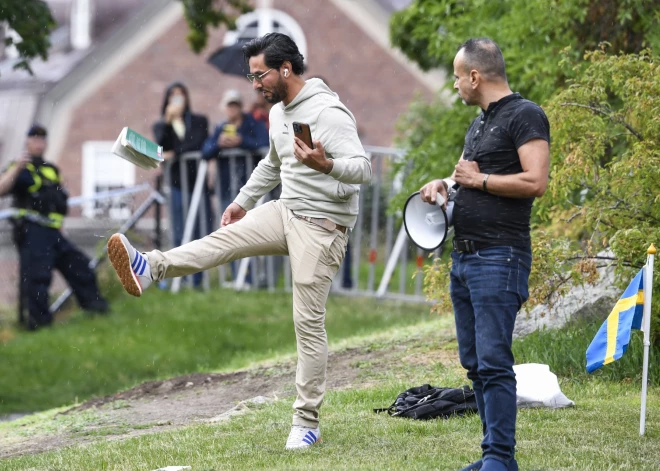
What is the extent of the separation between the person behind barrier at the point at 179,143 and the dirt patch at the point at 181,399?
18.5 ft

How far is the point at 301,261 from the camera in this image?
22.2 ft

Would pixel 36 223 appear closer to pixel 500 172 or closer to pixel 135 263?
pixel 135 263

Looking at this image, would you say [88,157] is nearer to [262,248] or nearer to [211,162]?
[211,162]

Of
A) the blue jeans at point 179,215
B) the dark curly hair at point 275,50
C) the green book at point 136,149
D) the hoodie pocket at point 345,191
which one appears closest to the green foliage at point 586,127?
the hoodie pocket at point 345,191

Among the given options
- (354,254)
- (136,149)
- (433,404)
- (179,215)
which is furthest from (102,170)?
(136,149)

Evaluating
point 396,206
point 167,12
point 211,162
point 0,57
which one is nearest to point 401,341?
point 396,206

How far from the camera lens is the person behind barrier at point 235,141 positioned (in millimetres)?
15500

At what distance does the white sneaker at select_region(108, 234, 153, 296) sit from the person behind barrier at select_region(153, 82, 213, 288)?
9614mm

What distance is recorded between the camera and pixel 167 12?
109 ft

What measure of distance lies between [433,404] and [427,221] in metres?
2.02

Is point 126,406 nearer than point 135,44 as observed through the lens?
Yes

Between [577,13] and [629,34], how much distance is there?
68 cm

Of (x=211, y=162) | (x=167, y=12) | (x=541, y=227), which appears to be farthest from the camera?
(x=167, y=12)

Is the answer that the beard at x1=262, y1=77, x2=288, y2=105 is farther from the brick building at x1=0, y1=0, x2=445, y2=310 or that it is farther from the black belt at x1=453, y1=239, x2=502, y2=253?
the brick building at x1=0, y1=0, x2=445, y2=310
